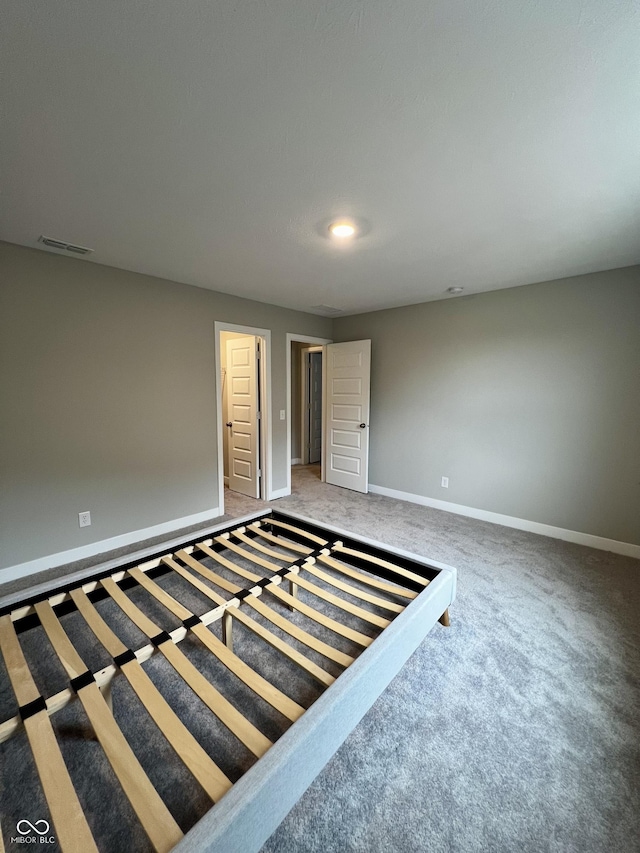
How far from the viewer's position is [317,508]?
13.1ft

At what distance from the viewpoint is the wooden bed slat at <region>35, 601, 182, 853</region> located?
815mm

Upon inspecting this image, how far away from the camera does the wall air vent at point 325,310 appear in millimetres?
4288

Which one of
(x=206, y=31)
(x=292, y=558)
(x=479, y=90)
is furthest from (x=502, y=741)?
(x=206, y=31)

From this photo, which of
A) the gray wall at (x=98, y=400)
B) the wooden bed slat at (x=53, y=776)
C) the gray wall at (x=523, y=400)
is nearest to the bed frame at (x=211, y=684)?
the wooden bed slat at (x=53, y=776)

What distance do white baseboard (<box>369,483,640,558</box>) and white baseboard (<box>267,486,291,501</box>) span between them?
50.0 inches

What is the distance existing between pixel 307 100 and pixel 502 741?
8.48ft

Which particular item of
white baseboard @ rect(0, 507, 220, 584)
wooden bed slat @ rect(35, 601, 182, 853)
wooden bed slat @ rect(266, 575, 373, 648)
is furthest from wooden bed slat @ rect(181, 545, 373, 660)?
white baseboard @ rect(0, 507, 220, 584)

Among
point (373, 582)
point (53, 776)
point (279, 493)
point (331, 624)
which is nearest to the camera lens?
point (53, 776)

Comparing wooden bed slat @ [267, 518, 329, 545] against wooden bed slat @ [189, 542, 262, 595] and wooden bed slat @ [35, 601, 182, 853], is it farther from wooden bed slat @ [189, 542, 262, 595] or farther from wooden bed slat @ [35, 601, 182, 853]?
wooden bed slat @ [35, 601, 182, 853]

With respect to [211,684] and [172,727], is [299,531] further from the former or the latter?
[172,727]

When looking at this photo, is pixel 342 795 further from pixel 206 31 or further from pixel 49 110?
pixel 49 110

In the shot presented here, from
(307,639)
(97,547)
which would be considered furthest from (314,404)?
(307,639)

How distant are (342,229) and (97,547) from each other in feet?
10.2

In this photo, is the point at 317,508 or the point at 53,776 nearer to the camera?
the point at 53,776
